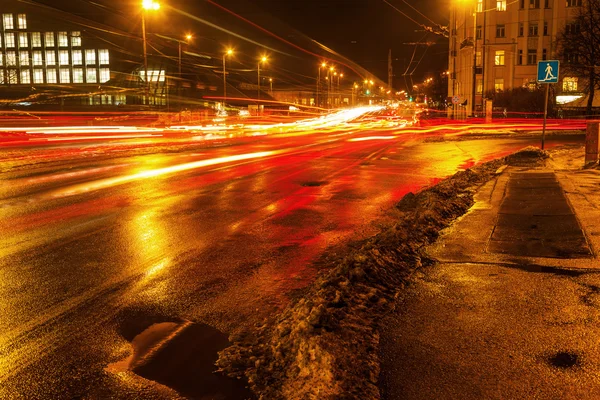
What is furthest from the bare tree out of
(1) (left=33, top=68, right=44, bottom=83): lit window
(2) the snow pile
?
(1) (left=33, top=68, right=44, bottom=83): lit window

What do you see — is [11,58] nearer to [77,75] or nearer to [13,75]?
[13,75]

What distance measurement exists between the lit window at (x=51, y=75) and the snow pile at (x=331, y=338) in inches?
4235

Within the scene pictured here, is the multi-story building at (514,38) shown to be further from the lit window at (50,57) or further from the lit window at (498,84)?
the lit window at (50,57)

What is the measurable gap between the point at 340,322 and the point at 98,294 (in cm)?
267

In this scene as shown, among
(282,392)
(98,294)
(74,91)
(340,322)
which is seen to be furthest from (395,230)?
(74,91)

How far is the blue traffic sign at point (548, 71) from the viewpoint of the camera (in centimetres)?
1675

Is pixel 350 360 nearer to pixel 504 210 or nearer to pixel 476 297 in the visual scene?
pixel 476 297

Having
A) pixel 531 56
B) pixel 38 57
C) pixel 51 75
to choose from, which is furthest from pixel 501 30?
pixel 38 57

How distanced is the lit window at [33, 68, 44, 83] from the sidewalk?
108m

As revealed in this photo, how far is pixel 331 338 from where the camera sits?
427 cm

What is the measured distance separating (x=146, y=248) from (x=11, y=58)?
111 meters

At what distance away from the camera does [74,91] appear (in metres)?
92.7

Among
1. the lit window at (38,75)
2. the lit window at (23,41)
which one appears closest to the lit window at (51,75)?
the lit window at (38,75)

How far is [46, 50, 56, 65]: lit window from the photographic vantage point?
336 feet
